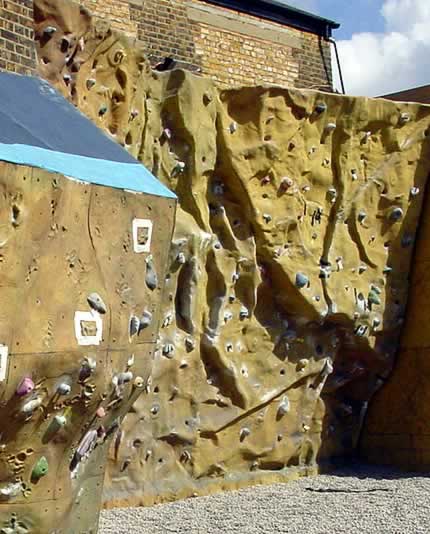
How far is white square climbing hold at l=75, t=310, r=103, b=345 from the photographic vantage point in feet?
17.4

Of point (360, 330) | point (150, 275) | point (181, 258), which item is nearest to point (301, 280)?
point (360, 330)

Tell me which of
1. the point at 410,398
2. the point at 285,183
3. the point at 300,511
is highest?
the point at 285,183

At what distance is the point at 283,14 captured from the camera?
16.5m

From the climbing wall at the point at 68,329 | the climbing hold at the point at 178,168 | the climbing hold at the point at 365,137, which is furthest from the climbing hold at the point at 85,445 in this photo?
the climbing hold at the point at 365,137

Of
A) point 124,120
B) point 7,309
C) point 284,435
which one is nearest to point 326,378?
point 284,435

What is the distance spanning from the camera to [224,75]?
1513cm

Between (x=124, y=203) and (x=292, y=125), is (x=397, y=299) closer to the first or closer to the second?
(x=292, y=125)

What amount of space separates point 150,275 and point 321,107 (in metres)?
3.59

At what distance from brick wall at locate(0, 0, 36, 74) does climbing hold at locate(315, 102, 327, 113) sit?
3026 mm

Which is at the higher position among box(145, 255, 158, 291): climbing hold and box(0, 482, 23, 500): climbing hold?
box(145, 255, 158, 291): climbing hold

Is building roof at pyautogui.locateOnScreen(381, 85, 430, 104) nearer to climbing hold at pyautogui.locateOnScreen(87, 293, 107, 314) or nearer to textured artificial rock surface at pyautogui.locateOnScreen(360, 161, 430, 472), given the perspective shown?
textured artificial rock surface at pyautogui.locateOnScreen(360, 161, 430, 472)

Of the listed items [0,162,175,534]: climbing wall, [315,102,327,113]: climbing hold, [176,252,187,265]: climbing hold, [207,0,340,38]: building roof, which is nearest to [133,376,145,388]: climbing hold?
[0,162,175,534]: climbing wall

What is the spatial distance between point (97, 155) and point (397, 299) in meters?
4.58

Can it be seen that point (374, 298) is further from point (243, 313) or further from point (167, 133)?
point (167, 133)
